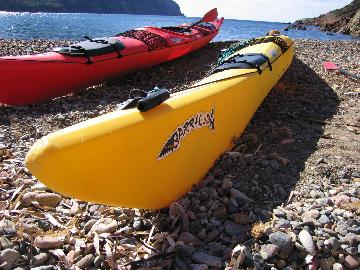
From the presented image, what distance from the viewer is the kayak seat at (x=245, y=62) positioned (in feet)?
18.6

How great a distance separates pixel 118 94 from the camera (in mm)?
7402

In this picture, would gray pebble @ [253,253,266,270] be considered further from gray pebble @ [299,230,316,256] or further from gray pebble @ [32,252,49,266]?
gray pebble @ [32,252,49,266]

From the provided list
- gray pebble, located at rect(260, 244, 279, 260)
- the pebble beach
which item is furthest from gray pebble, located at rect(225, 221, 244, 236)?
gray pebble, located at rect(260, 244, 279, 260)

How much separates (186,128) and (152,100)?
0.49 metres

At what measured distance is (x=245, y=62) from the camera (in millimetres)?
5773

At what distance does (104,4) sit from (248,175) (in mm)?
189777

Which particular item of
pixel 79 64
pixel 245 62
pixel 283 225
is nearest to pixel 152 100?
pixel 283 225

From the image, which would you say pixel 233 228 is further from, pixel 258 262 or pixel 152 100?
pixel 152 100

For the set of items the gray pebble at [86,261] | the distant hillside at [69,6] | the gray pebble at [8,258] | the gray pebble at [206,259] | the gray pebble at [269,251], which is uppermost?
the gray pebble at [269,251]

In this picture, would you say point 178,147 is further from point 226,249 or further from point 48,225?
point 48,225

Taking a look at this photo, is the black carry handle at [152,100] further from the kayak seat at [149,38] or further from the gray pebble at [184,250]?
the kayak seat at [149,38]

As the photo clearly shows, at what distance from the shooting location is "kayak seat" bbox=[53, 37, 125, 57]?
6959mm

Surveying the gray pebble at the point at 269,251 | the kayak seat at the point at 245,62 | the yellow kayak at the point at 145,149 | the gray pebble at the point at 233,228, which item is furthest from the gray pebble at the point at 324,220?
the kayak seat at the point at 245,62

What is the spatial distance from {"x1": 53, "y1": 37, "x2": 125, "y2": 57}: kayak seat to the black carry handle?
13.3 feet
